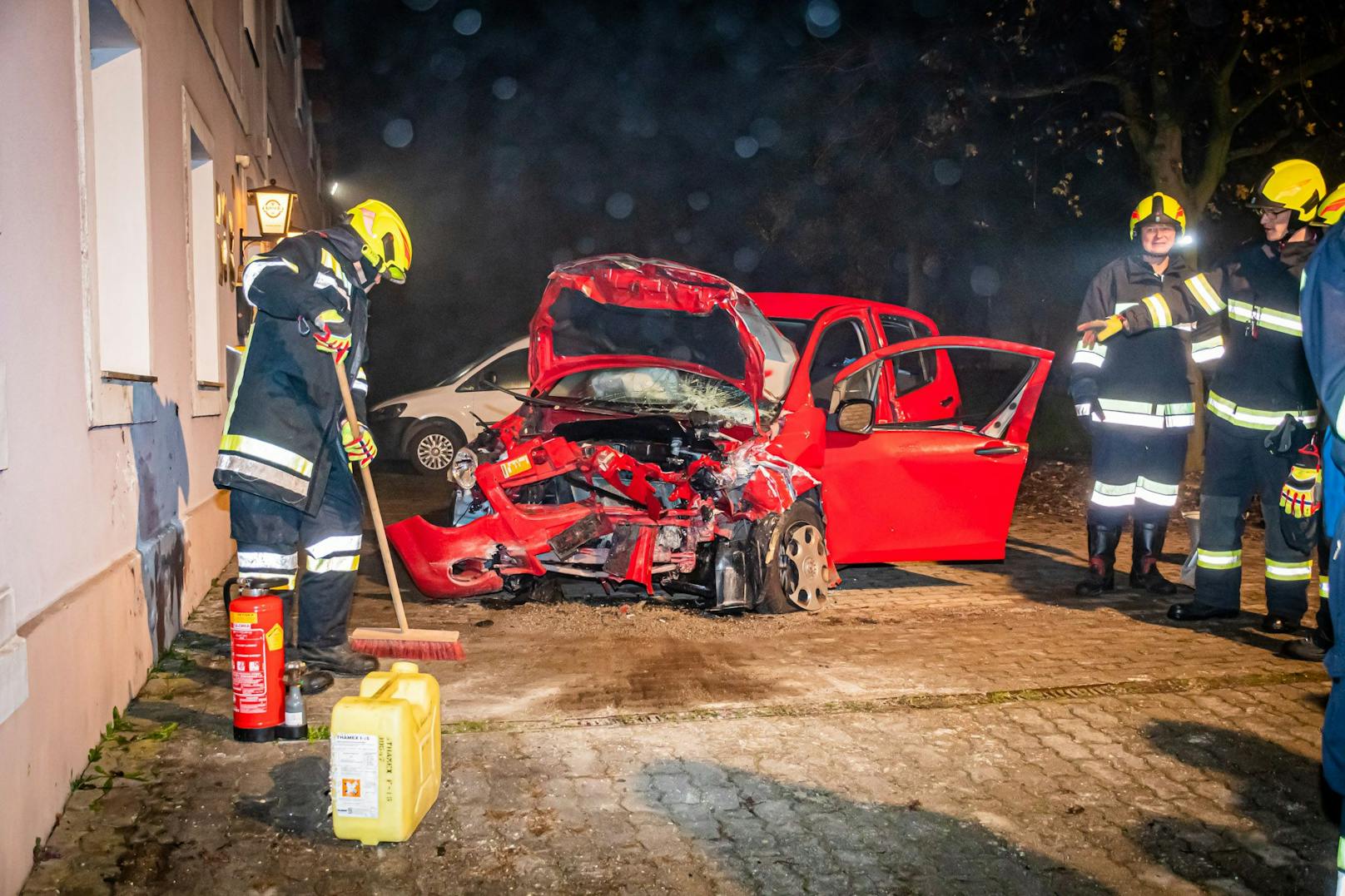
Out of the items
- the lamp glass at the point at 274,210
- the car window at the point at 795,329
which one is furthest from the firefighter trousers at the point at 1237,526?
the lamp glass at the point at 274,210

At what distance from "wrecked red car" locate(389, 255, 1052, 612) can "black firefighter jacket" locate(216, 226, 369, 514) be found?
1.41m

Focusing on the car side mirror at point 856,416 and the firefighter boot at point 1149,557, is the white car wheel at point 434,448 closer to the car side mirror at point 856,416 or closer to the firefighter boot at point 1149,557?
the car side mirror at point 856,416

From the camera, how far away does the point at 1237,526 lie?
5.87 m

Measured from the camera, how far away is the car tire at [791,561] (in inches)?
230

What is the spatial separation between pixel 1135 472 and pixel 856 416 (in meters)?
1.82

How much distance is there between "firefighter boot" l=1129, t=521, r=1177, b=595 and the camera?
6781 mm

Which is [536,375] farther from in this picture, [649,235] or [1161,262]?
[649,235]

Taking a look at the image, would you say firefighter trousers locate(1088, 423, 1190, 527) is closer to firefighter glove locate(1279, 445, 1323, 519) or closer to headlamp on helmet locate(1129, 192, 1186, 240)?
firefighter glove locate(1279, 445, 1323, 519)

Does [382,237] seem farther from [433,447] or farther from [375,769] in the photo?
[433,447]

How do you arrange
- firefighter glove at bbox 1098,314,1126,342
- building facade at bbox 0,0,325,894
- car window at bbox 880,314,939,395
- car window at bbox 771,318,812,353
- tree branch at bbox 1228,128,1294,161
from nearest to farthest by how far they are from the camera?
building facade at bbox 0,0,325,894 → firefighter glove at bbox 1098,314,1126,342 → car window at bbox 771,318,812,353 → car window at bbox 880,314,939,395 → tree branch at bbox 1228,128,1294,161

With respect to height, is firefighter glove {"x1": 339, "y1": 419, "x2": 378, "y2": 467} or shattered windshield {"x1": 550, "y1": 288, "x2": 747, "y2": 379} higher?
shattered windshield {"x1": 550, "y1": 288, "x2": 747, "y2": 379}

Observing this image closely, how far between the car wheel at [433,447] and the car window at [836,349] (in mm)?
6267

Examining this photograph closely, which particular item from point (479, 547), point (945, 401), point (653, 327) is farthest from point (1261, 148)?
point (479, 547)

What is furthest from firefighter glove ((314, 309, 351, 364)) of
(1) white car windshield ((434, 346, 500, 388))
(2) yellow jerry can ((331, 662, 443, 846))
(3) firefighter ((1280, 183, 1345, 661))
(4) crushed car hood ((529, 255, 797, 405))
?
(1) white car windshield ((434, 346, 500, 388))
